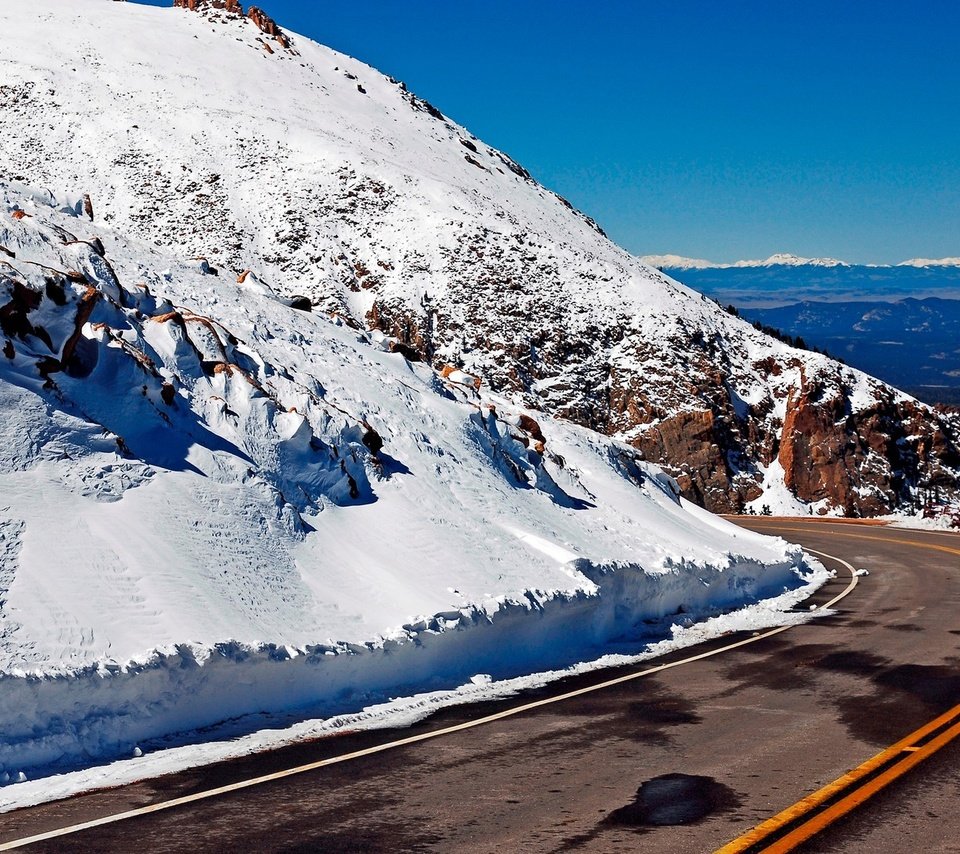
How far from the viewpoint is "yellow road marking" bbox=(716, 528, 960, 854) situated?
20.4 feet

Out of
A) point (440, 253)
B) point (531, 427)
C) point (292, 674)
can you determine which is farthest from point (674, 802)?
point (440, 253)

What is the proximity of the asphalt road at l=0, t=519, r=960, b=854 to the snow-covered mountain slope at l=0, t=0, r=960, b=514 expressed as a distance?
37337 mm

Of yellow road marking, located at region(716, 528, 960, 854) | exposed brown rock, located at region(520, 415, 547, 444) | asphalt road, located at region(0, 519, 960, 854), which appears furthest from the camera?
exposed brown rock, located at region(520, 415, 547, 444)

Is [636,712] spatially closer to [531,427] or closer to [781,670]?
[781,670]

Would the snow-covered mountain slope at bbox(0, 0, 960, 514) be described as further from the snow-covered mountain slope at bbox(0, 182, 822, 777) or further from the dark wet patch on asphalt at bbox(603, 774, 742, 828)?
the dark wet patch on asphalt at bbox(603, 774, 742, 828)

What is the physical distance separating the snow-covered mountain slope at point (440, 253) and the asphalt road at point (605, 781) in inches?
1470

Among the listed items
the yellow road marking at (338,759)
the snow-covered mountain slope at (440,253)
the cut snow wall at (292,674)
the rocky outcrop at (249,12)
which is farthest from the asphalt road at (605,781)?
the rocky outcrop at (249,12)

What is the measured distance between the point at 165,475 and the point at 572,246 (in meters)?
54.1

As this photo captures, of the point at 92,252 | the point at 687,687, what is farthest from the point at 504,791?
the point at 92,252

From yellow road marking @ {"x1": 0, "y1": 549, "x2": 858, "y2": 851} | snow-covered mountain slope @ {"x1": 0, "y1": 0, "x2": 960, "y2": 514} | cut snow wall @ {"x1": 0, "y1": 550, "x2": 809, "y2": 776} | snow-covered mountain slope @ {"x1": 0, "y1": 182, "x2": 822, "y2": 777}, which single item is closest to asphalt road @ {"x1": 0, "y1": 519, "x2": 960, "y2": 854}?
yellow road marking @ {"x1": 0, "y1": 549, "x2": 858, "y2": 851}

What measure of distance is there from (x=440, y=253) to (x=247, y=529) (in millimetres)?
47133

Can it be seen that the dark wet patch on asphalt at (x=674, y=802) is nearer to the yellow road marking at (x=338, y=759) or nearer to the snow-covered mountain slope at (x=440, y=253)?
the yellow road marking at (x=338, y=759)

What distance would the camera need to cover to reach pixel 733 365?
182 ft

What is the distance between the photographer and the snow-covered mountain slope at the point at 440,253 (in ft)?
165
